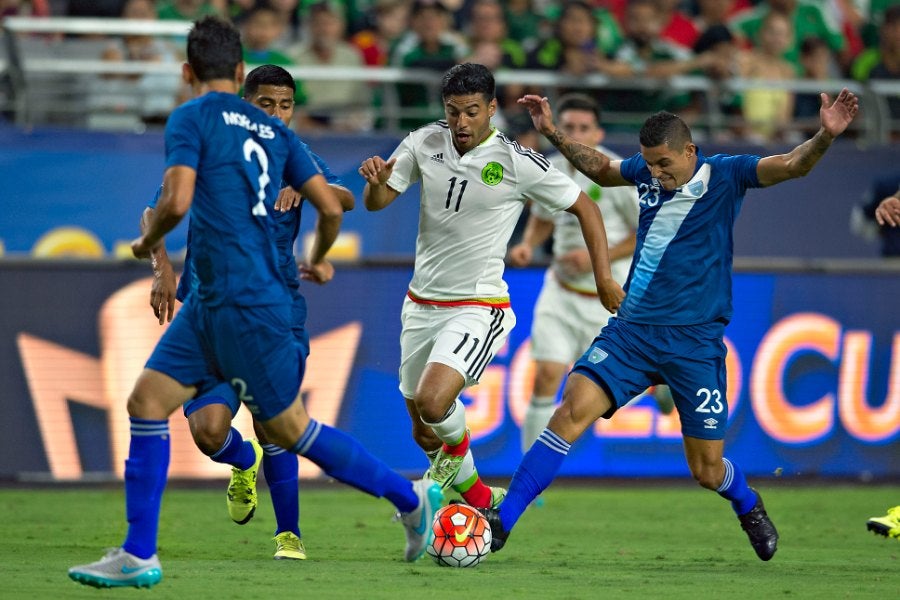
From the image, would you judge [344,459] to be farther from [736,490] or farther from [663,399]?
[663,399]

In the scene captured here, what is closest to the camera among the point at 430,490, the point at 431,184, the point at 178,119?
the point at 178,119

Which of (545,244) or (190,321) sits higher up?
(190,321)

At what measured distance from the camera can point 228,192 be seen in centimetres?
561

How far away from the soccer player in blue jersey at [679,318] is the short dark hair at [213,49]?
2304 mm

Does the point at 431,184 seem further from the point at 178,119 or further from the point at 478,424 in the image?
the point at 478,424

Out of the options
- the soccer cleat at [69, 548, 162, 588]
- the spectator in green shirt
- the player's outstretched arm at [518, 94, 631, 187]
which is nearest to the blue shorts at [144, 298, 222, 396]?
the soccer cleat at [69, 548, 162, 588]

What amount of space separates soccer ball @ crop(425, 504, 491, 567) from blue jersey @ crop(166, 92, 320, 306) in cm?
157

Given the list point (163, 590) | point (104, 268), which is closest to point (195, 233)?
point (163, 590)

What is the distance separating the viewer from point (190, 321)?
575cm

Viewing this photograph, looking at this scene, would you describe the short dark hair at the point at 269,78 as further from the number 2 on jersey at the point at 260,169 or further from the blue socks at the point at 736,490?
the blue socks at the point at 736,490

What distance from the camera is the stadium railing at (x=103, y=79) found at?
11.9 m

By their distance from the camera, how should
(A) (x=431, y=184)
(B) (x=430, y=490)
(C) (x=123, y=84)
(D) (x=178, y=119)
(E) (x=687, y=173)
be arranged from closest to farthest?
(D) (x=178, y=119)
(B) (x=430, y=490)
(E) (x=687, y=173)
(A) (x=431, y=184)
(C) (x=123, y=84)

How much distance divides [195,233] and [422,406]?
6.62ft

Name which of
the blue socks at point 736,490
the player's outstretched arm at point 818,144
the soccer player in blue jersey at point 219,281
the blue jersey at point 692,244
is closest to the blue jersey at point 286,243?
the soccer player in blue jersey at point 219,281
